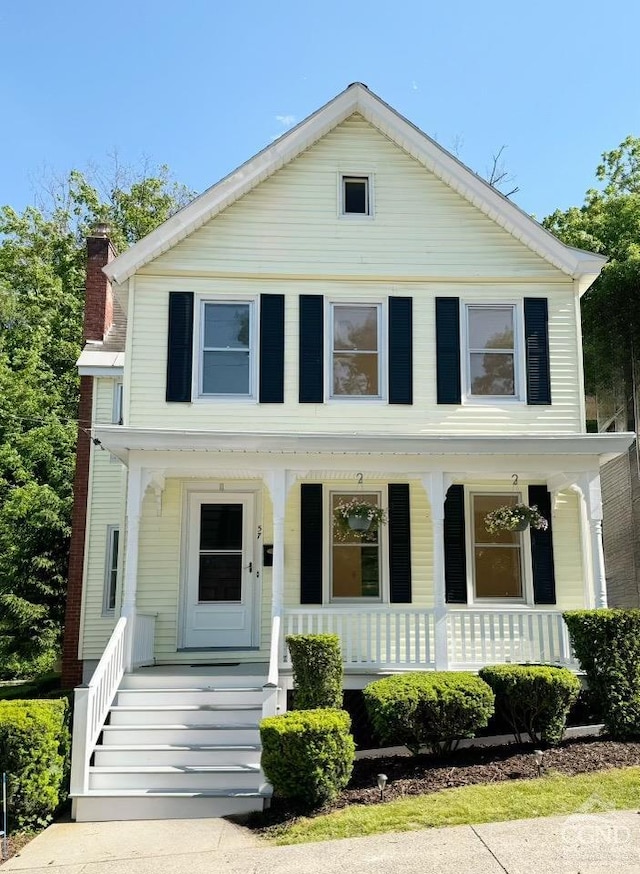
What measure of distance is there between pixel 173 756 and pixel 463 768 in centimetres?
295

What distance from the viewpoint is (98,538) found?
13070 mm

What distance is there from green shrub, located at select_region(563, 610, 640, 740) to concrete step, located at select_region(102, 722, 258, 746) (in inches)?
149

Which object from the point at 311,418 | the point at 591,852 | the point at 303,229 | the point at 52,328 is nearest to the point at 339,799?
the point at 591,852

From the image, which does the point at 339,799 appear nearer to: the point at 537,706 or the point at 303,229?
the point at 537,706

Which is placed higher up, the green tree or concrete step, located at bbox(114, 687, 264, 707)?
the green tree

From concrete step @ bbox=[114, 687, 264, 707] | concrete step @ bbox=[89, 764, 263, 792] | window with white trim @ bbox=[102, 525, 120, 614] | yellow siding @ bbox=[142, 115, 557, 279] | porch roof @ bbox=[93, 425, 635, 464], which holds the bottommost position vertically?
concrete step @ bbox=[89, 764, 263, 792]

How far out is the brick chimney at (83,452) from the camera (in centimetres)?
1235

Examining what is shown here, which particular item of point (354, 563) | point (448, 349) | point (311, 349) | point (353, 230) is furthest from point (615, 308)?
point (354, 563)

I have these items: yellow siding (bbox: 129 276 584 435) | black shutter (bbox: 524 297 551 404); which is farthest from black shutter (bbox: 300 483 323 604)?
black shutter (bbox: 524 297 551 404)

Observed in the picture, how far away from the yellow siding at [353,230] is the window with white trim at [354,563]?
3646 millimetres

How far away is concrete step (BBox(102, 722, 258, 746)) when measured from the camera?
8.05 metres

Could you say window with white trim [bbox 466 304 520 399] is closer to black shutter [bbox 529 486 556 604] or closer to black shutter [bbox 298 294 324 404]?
black shutter [bbox 529 486 556 604]

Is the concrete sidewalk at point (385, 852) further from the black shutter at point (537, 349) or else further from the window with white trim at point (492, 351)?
the window with white trim at point (492, 351)

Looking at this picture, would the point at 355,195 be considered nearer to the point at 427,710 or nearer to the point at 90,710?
the point at 427,710
